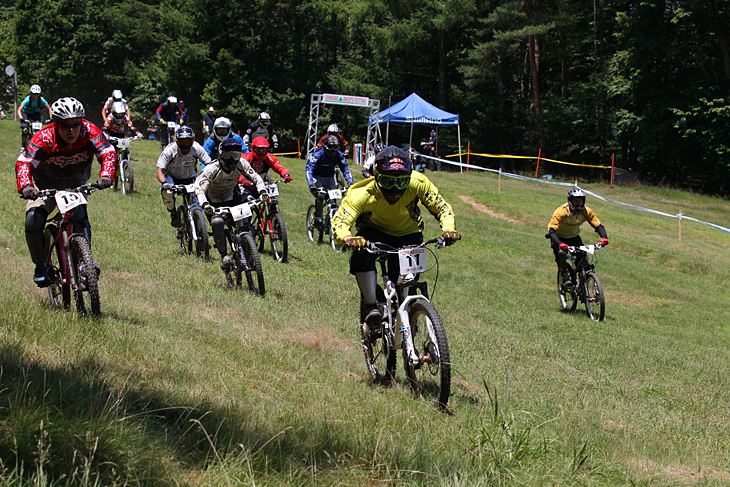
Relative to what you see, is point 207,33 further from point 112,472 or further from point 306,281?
point 112,472

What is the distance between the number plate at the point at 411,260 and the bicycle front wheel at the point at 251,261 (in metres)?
4.19

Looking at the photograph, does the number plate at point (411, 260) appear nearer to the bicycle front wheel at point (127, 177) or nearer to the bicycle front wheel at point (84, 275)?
the bicycle front wheel at point (84, 275)

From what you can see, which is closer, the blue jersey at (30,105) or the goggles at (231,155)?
the goggles at (231,155)

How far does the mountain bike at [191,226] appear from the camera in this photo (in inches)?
462

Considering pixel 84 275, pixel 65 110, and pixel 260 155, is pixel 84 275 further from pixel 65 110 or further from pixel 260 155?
pixel 260 155

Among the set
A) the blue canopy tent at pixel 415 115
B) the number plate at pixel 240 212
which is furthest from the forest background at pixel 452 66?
the number plate at pixel 240 212

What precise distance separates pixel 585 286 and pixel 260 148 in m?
6.84

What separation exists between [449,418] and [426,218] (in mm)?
18077

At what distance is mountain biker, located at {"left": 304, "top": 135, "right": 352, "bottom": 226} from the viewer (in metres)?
14.6

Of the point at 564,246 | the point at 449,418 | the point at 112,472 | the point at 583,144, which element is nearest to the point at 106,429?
the point at 112,472

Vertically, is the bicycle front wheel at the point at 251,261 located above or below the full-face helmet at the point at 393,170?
below

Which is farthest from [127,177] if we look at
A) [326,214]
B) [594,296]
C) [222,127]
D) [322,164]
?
[594,296]

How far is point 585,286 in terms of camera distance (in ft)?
44.1

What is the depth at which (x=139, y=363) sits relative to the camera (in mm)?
5316
